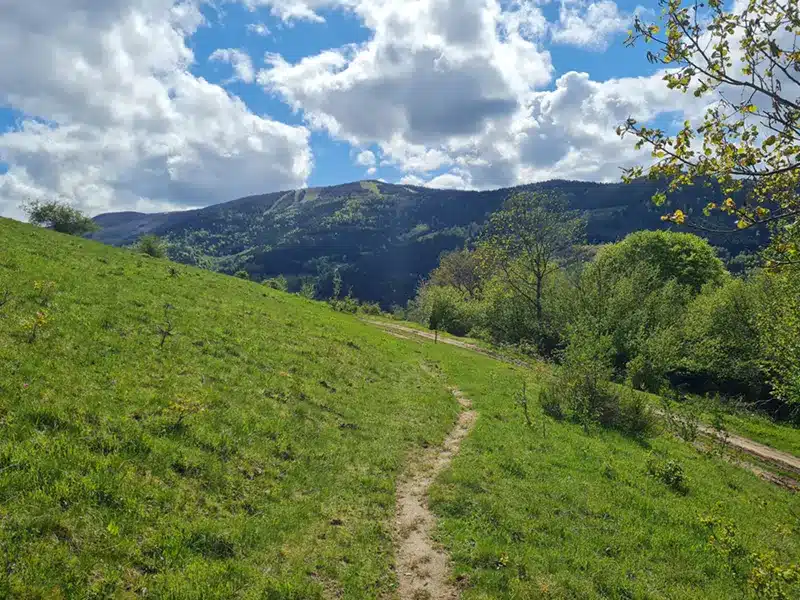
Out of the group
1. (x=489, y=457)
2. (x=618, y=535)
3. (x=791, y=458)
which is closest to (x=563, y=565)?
(x=618, y=535)

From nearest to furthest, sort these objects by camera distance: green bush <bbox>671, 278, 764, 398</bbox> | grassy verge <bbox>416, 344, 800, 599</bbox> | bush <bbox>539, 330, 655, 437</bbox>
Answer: grassy verge <bbox>416, 344, 800, 599</bbox>, bush <bbox>539, 330, 655, 437</bbox>, green bush <bbox>671, 278, 764, 398</bbox>

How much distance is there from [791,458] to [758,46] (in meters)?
33.6

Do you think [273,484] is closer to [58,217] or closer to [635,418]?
[635,418]

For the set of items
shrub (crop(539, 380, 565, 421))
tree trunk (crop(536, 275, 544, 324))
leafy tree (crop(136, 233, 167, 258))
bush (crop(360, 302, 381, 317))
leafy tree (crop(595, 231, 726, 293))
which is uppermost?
leafy tree (crop(595, 231, 726, 293))

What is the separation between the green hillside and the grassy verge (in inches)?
3.2

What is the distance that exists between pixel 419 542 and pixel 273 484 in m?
4.11

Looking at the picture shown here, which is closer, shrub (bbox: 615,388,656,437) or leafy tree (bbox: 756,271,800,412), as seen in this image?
shrub (bbox: 615,388,656,437)

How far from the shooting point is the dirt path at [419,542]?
10180mm

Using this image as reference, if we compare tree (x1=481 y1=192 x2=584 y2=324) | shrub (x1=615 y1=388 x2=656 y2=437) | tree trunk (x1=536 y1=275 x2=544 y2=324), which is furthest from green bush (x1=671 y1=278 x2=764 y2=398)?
shrub (x1=615 y1=388 x2=656 y2=437)

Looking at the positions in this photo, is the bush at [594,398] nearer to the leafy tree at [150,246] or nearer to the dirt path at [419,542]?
the dirt path at [419,542]

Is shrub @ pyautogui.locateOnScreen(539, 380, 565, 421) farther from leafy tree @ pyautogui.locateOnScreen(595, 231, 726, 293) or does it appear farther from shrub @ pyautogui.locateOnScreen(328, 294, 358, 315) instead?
leafy tree @ pyautogui.locateOnScreen(595, 231, 726, 293)

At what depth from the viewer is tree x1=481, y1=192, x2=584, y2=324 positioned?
205 ft

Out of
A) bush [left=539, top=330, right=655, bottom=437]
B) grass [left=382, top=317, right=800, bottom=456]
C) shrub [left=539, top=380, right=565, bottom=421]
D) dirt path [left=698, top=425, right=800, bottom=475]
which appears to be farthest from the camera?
grass [left=382, top=317, right=800, bottom=456]

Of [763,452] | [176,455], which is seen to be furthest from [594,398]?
[176,455]
